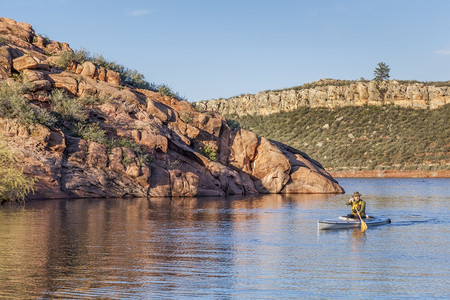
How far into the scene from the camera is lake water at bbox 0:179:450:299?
41.4 feet

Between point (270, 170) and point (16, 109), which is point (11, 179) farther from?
point (270, 170)

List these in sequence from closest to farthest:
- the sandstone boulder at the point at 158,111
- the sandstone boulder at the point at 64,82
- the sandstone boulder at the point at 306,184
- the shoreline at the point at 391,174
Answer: the sandstone boulder at the point at 64,82 < the sandstone boulder at the point at 158,111 < the sandstone boulder at the point at 306,184 < the shoreline at the point at 391,174

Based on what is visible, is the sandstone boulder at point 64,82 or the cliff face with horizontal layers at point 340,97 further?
the cliff face with horizontal layers at point 340,97

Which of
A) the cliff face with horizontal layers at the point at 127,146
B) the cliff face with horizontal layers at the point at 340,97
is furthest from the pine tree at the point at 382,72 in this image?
the cliff face with horizontal layers at the point at 127,146

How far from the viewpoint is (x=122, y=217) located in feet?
86.5

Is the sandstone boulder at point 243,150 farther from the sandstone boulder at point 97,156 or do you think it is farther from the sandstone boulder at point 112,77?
A: the sandstone boulder at point 97,156

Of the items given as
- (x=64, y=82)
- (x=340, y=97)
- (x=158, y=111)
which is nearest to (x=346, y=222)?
(x=158, y=111)

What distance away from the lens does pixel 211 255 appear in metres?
17.0

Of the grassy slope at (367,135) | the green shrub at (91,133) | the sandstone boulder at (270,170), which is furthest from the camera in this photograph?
the grassy slope at (367,135)

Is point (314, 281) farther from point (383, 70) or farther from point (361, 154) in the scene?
point (383, 70)

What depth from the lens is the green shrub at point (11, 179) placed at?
3032cm

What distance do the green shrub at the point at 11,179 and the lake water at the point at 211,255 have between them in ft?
4.33

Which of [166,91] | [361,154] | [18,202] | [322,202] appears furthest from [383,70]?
[18,202]

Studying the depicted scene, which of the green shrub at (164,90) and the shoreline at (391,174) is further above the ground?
the green shrub at (164,90)
